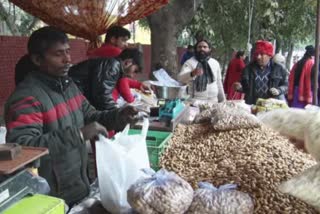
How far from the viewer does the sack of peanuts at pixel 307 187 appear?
2.95 feet

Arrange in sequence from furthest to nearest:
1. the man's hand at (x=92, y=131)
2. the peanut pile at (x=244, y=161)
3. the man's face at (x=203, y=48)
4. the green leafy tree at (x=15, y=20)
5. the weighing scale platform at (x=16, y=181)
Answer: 1. the green leafy tree at (x=15, y=20)
2. the man's face at (x=203, y=48)
3. the man's hand at (x=92, y=131)
4. the peanut pile at (x=244, y=161)
5. the weighing scale platform at (x=16, y=181)

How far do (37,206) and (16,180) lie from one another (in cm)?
8

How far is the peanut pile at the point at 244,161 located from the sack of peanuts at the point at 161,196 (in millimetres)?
280

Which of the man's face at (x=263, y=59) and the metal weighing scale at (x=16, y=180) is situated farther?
the man's face at (x=263, y=59)

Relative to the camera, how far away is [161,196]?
1031mm

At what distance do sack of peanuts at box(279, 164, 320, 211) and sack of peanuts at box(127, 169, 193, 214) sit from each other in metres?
0.27

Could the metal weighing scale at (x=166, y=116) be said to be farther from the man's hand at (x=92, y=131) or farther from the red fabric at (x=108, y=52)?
the red fabric at (x=108, y=52)

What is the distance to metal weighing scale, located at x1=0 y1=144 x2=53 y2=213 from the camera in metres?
0.80

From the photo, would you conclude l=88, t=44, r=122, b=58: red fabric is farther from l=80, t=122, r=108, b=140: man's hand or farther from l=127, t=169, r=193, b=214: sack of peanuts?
l=127, t=169, r=193, b=214: sack of peanuts

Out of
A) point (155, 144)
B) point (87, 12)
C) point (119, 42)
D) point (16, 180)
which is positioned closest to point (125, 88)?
point (119, 42)

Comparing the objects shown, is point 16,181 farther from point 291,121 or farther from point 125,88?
point 125,88

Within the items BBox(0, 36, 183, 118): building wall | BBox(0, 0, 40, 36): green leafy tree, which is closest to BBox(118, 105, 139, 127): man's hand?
BBox(0, 0, 40, 36): green leafy tree

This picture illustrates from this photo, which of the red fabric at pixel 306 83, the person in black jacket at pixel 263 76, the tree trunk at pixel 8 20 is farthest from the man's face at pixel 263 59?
the tree trunk at pixel 8 20

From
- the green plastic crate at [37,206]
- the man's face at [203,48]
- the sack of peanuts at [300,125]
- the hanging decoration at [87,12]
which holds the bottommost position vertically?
the green plastic crate at [37,206]
